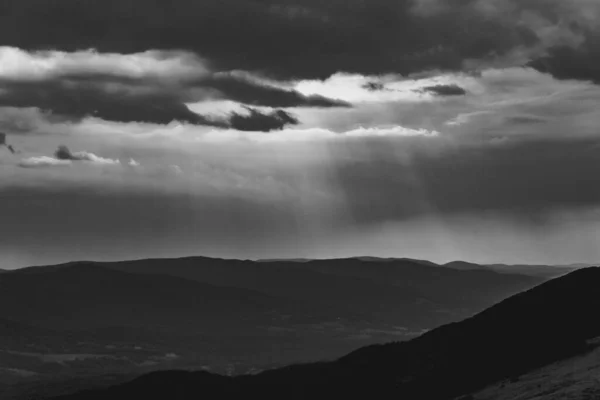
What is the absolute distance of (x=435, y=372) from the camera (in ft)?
469

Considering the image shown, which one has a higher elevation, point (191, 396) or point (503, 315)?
point (503, 315)

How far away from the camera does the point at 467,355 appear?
145 m

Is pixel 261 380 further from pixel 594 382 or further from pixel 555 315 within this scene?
pixel 594 382

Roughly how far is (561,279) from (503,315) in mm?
12472

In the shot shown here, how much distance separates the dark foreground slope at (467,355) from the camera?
128125mm

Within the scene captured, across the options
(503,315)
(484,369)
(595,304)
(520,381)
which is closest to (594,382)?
(520,381)

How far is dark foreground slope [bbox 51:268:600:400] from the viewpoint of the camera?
420 ft

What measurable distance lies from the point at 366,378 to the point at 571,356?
55.7 metres

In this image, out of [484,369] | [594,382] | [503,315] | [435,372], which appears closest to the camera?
[594,382]

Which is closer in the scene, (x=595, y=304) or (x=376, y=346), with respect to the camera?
(x=595, y=304)

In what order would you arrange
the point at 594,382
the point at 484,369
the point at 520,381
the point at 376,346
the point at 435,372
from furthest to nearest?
the point at 376,346
the point at 435,372
the point at 484,369
the point at 520,381
the point at 594,382

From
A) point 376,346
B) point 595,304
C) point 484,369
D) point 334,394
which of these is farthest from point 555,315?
point 376,346

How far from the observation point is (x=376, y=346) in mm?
193125

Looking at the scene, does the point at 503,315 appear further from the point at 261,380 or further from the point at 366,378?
the point at 261,380
